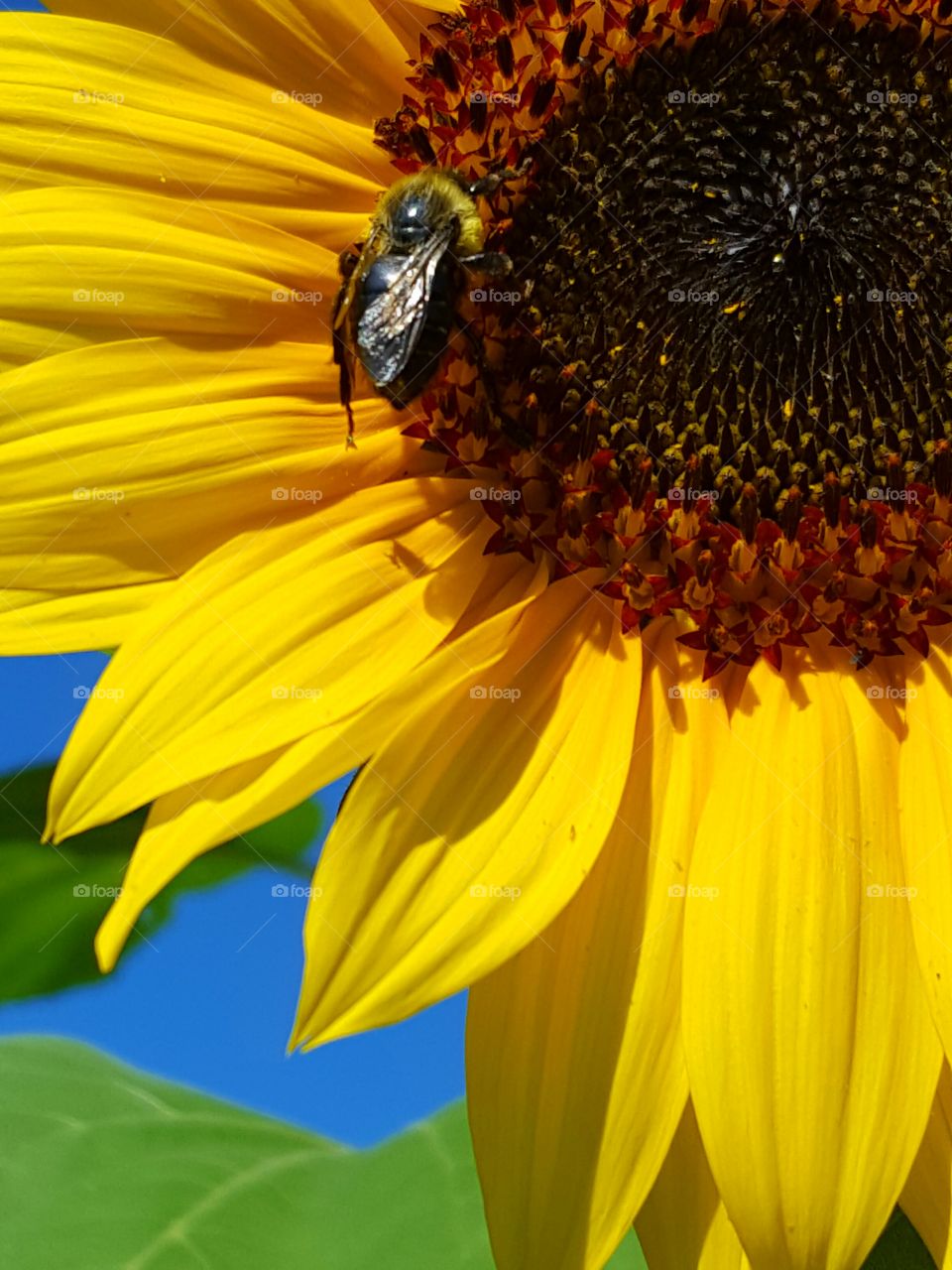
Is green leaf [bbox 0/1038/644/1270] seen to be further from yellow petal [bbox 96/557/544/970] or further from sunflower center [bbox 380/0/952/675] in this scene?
sunflower center [bbox 380/0/952/675]

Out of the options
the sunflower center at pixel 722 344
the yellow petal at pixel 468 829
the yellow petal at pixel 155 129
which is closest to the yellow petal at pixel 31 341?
the yellow petal at pixel 155 129

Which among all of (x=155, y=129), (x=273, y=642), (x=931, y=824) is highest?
(x=155, y=129)

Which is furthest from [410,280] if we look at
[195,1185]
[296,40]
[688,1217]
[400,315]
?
[195,1185]

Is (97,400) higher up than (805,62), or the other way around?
(805,62)

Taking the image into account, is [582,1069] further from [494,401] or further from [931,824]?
[494,401]

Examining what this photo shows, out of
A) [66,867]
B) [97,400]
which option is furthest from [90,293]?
[66,867]

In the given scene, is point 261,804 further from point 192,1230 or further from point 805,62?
point 805,62

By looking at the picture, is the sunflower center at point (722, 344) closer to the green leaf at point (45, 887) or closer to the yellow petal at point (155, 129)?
the yellow petal at point (155, 129)
